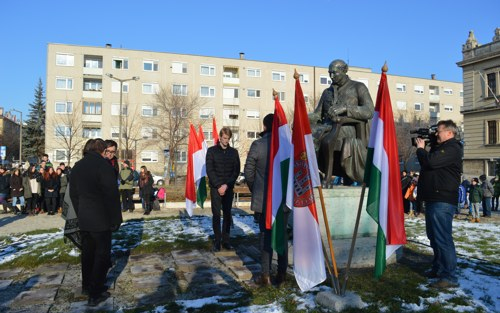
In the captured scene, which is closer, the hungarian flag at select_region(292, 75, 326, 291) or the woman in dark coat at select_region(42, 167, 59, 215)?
the hungarian flag at select_region(292, 75, 326, 291)

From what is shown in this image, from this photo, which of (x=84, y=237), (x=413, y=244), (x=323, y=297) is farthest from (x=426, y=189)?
(x=84, y=237)

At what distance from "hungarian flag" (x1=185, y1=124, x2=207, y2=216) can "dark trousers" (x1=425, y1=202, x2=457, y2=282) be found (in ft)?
18.6

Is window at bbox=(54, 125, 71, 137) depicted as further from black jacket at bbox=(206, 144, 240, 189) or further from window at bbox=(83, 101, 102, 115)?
black jacket at bbox=(206, 144, 240, 189)

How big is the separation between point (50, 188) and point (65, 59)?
3958 cm

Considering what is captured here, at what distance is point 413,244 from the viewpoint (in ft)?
24.8

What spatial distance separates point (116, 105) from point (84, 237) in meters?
48.3

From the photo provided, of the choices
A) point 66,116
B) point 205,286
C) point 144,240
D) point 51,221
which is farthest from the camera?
point 66,116

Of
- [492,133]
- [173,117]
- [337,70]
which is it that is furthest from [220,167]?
[173,117]

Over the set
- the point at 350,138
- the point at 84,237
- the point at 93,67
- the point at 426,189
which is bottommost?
the point at 84,237

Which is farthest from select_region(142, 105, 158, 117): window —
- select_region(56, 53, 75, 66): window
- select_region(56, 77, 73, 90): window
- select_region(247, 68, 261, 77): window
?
select_region(247, 68, 261, 77): window

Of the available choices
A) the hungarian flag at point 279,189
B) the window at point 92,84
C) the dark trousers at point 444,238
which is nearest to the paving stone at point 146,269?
the hungarian flag at point 279,189

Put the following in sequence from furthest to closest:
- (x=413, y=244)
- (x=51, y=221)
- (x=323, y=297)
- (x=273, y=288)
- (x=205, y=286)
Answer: (x=51, y=221), (x=413, y=244), (x=205, y=286), (x=273, y=288), (x=323, y=297)

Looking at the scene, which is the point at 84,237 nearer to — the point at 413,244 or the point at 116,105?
the point at 413,244

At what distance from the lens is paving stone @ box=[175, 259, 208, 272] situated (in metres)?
5.89
